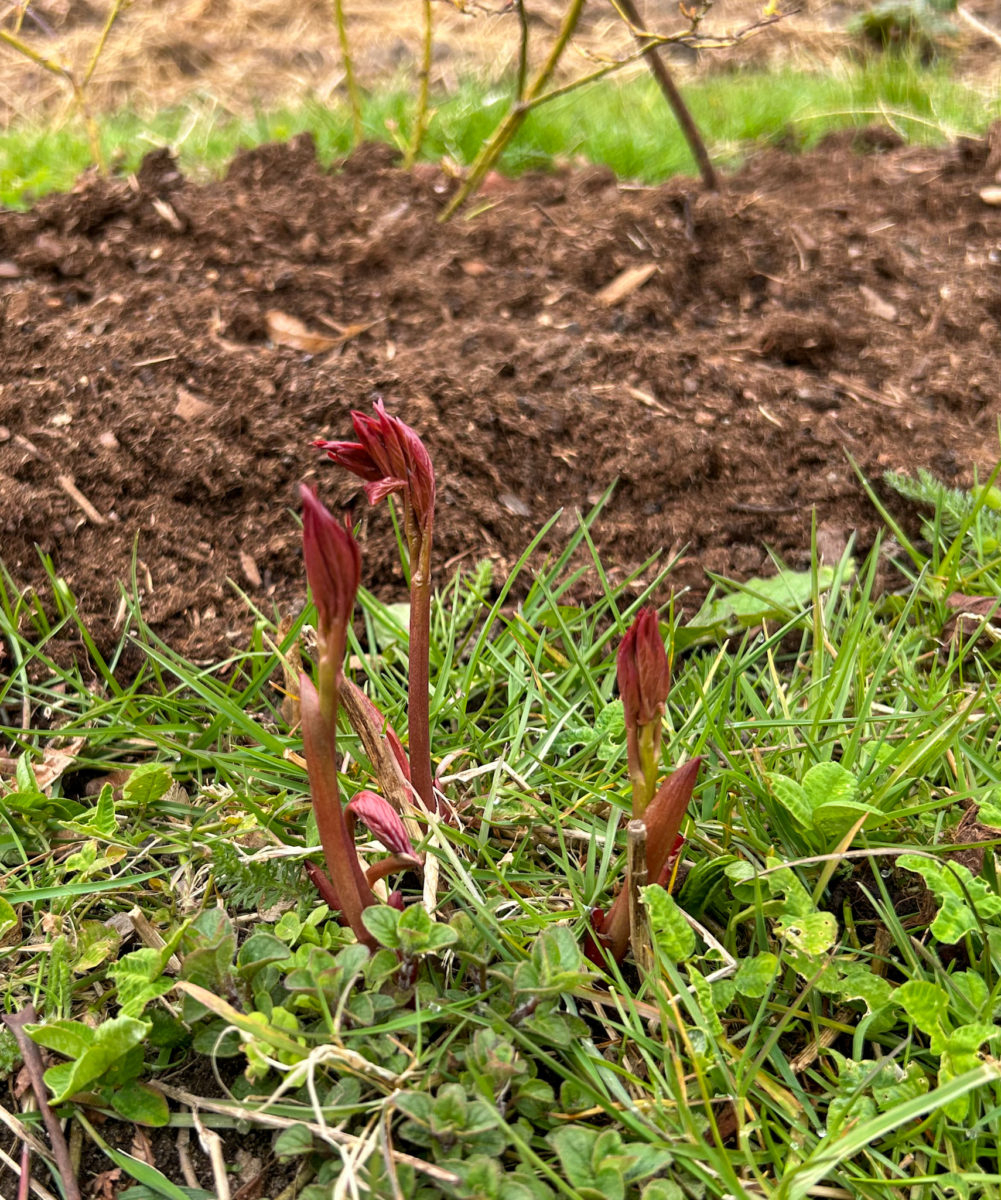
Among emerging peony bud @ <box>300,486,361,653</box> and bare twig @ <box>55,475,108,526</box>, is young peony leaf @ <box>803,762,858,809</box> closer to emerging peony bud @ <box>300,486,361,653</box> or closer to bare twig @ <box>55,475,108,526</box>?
emerging peony bud @ <box>300,486,361,653</box>

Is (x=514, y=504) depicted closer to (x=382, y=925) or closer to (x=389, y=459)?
(x=389, y=459)

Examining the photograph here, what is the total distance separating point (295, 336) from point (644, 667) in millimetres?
1960

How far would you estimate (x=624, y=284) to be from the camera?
3105 millimetres

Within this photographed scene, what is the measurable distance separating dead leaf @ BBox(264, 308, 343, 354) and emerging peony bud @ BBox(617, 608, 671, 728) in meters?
1.86

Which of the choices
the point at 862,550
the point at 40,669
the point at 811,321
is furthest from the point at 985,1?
the point at 40,669

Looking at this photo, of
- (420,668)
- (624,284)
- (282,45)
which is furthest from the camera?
(282,45)

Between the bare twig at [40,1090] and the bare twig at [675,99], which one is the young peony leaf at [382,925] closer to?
the bare twig at [40,1090]

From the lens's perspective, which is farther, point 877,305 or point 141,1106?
point 877,305

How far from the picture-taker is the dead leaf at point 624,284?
10.0 ft

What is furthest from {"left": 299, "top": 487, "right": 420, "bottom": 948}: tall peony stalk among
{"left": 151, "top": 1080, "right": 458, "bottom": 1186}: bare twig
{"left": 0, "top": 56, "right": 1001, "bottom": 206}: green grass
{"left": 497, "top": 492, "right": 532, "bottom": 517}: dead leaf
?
{"left": 0, "top": 56, "right": 1001, "bottom": 206}: green grass

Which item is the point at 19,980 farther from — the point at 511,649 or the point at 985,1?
the point at 985,1

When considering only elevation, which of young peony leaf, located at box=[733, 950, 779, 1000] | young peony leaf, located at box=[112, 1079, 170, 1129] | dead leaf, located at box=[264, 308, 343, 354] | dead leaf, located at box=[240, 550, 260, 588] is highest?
dead leaf, located at box=[264, 308, 343, 354]

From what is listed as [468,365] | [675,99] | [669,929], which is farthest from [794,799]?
[675,99]

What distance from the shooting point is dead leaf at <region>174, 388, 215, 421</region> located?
2.47 m
